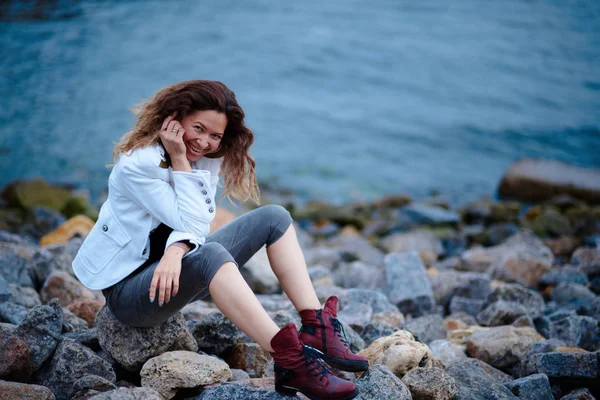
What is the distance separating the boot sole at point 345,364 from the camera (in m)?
2.79

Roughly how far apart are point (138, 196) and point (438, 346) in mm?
2175

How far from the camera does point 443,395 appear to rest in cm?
284

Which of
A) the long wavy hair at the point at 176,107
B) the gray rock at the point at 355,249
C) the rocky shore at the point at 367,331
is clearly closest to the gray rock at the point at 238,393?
the rocky shore at the point at 367,331

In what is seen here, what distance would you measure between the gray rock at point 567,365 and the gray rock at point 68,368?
2.28 metres

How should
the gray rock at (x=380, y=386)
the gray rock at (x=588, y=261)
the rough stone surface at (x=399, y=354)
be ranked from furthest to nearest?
the gray rock at (x=588, y=261), the rough stone surface at (x=399, y=354), the gray rock at (x=380, y=386)

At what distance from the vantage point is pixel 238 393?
8.77ft

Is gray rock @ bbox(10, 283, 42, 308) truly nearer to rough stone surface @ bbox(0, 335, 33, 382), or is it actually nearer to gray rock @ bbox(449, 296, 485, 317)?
rough stone surface @ bbox(0, 335, 33, 382)

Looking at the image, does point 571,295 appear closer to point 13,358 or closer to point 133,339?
point 133,339

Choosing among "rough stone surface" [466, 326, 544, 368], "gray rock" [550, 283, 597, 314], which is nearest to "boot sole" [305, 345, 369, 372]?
"rough stone surface" [466, 326, 544, 368]

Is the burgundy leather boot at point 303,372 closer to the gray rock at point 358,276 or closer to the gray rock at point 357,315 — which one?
the gray rock at point 357,315

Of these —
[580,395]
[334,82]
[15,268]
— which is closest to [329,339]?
[580,395]

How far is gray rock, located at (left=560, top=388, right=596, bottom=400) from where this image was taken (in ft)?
9.98

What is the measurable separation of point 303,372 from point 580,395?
1.52 m

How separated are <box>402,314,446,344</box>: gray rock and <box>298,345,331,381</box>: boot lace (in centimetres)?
147
